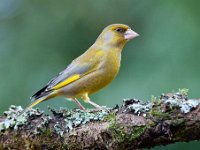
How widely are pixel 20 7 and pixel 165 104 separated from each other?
4.07 meters

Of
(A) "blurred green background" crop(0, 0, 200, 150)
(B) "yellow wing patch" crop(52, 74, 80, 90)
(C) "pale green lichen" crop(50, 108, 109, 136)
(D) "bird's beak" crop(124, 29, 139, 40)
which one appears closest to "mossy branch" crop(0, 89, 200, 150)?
(C) "pale green lichen" crop(50, 108, 109, 136)

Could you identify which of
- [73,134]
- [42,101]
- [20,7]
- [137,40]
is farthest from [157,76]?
[20,7]

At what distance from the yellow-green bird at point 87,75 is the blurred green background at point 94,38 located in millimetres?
128

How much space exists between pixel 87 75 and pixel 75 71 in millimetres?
121

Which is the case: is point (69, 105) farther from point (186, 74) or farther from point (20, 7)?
point (20, 7)

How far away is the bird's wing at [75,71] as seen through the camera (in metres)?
5.28

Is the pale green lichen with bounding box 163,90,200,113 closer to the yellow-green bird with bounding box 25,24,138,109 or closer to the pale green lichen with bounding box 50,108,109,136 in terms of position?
the pale green lichen with bounding box 50,108,109,136

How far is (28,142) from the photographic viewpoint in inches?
161

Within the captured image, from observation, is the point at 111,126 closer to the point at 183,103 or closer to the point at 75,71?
the point at 183,103

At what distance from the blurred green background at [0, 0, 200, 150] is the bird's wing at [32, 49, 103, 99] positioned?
24 cm

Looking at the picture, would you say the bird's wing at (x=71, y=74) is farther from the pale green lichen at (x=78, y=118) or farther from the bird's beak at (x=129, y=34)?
the pale green lichen at (x=78, y=118)

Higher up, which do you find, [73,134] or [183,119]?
[73,134]

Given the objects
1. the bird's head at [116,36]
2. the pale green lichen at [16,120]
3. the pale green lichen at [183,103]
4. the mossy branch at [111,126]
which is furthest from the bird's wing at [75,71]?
the pale green lichen at [183,103]

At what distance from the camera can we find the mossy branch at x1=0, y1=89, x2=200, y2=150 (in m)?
3.58
